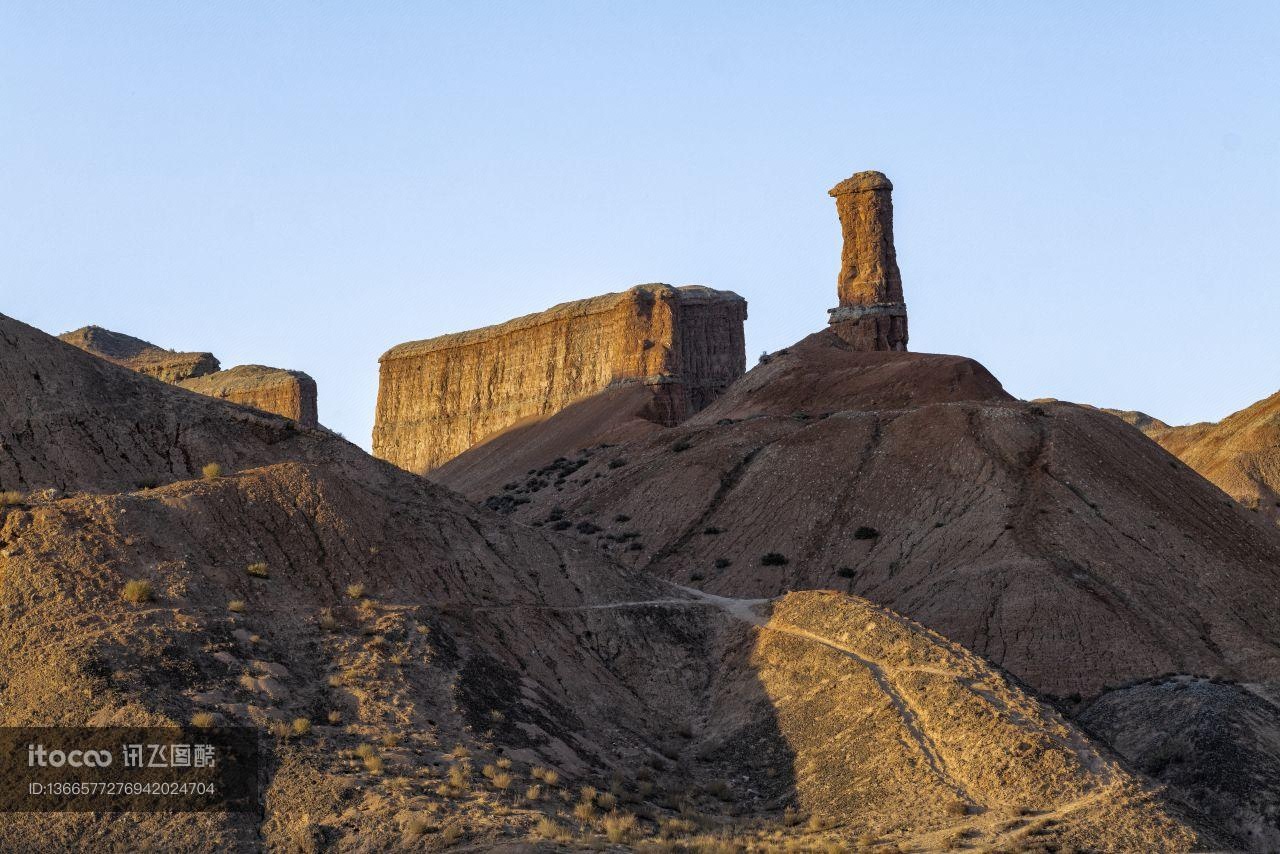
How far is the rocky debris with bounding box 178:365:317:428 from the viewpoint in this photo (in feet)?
323

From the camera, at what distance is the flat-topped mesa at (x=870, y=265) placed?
249 ft

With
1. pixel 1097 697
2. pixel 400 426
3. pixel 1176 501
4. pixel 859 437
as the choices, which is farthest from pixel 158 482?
pixel 400 426

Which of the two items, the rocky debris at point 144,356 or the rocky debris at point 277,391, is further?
the rocky debris at point 144,356

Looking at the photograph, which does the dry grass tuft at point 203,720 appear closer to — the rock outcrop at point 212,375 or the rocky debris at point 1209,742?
the rocky debris at point 1209,742

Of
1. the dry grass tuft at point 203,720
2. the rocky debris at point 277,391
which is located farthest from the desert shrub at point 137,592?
the rocky debris at point 277,391

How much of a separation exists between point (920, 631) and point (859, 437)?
27555 mm

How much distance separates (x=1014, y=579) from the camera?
46969 millimetres

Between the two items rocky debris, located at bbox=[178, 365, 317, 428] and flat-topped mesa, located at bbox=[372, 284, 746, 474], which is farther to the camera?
rocky debris, located at bbox=[178, 365, 317, 428]

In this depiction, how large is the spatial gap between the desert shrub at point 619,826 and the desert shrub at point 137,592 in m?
8.82

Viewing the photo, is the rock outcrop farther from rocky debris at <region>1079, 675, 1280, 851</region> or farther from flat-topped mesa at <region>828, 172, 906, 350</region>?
rocky debris at <region>1079, 675, 1280, 851</region>

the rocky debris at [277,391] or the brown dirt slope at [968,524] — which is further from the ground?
the rocky debris at [277,391]

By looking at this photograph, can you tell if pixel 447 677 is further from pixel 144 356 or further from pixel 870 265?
pixel 144 356

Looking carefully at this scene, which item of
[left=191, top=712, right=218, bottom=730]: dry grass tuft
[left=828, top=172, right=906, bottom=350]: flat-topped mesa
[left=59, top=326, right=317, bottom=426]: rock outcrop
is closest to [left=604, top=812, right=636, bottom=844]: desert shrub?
[left=191, top=712, right=218, bottom=730]: dry grass tuft

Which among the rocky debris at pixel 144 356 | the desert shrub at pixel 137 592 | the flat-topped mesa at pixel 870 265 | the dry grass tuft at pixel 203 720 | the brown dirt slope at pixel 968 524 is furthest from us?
the rocky debris at pixel 144 356
